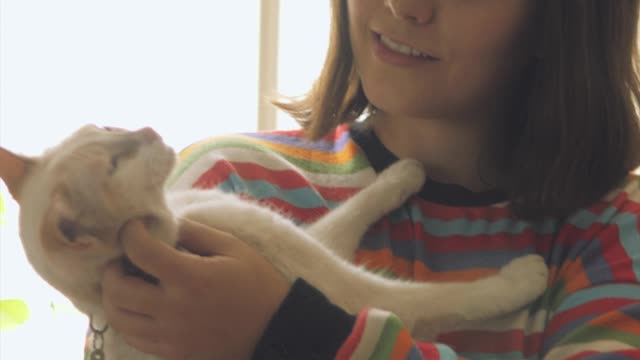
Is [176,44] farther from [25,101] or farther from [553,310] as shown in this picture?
[553,310]

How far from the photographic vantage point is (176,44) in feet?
5.78

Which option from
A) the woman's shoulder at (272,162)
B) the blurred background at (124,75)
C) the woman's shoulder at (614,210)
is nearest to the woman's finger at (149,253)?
the woman's shoulder at (272,162)

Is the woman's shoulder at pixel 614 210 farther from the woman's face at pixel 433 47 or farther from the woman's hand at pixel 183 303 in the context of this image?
the woman's hand at pixel 183 303

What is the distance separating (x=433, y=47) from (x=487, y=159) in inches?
8.3

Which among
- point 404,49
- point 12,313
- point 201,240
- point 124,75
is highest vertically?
point 404,49

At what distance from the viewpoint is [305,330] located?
651 mm

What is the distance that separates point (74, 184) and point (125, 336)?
0.50 feet

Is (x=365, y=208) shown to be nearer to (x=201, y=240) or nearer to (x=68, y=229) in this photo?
(x=201, y=240)

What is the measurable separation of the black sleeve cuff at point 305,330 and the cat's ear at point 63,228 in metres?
0.18

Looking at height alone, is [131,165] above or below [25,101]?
above

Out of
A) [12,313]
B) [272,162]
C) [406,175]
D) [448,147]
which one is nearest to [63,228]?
[272,162]

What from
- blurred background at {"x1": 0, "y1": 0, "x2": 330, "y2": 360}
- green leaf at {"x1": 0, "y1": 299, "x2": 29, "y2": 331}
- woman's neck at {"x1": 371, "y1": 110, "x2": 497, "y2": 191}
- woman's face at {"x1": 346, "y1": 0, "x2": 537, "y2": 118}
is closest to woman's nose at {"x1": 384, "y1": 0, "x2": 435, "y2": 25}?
woman's face at {"x1": 346, "y1": 0, "x2": 537, "y2": 118}

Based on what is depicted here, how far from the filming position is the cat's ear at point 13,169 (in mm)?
669

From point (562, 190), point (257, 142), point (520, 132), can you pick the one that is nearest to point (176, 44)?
point (257, 142)
